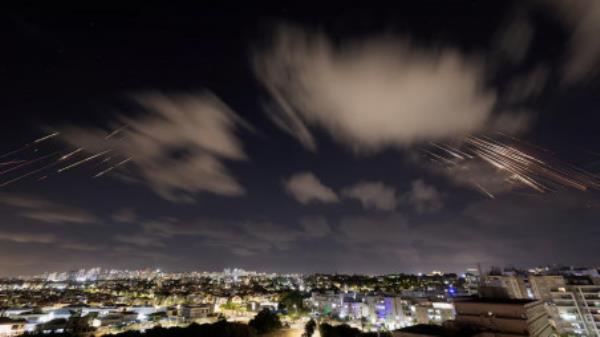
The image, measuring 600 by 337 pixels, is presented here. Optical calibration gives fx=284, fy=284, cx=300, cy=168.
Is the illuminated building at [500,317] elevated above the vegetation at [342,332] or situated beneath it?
elevated above

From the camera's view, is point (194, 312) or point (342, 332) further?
point (194, 312)

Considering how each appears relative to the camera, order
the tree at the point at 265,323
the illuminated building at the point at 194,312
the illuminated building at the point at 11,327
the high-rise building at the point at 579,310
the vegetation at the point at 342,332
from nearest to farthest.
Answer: the vegetation at the point at 342,332, the high-rise building at the point at 579,310, the tree at the point at 265,323, the illuminated building at the point at 11,327, the illuminated building at the point at 194,312

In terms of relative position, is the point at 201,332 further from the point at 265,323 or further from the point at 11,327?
the point at 11,327

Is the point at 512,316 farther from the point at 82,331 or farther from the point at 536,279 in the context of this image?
the point at 82,331

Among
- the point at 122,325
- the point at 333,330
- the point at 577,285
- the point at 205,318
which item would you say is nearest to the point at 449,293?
the point at 577,285

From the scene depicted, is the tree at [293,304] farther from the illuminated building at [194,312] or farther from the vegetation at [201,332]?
the vegetation at [201,332]

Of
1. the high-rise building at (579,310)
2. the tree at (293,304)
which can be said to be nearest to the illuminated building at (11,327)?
the tree at (293,304)

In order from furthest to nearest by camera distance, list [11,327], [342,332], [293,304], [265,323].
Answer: [293,304] → [11,327] → [265,323] → [342,332]

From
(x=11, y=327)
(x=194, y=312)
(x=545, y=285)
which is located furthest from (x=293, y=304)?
(x=11, y=327)
